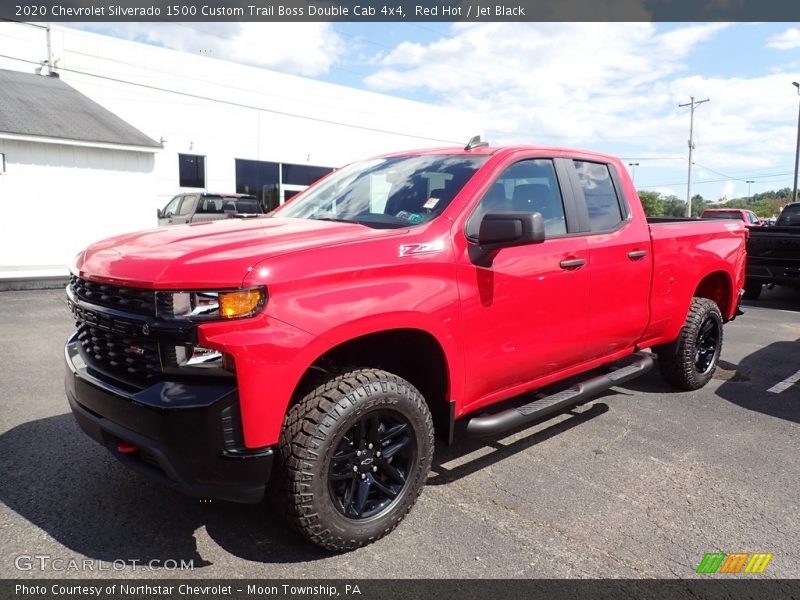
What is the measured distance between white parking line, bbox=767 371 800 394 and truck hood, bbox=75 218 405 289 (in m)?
4.48

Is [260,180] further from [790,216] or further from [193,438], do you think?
[193,438]

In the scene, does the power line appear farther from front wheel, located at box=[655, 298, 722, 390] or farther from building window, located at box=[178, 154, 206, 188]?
front wheel, located at box=[655, 298, 722, 390]

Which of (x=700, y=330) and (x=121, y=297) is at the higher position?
(x=121, y=297)

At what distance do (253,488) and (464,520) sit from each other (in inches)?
48.2

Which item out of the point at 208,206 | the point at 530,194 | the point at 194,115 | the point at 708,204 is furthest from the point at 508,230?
the point at 708,204

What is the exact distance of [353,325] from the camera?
270 cm

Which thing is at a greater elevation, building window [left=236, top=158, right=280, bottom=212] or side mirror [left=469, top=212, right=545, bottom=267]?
building window [left=236, top=158, right=280, bottom=212]

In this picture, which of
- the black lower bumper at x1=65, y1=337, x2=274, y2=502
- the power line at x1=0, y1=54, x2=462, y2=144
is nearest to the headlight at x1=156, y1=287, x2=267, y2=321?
the black lower bumper at x1=65, y1=337, x2=274, y2=502

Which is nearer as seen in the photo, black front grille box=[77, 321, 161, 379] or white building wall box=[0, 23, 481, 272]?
black front grille box=[77, 321, 161, 379]

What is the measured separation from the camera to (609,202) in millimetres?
4402

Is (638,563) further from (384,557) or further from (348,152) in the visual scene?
(348,152)

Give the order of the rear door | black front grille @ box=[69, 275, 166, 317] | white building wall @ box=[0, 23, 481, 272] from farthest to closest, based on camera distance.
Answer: white building wall @ box=[0, 23, 481, 272] → the rear door → black front grille @ box=[69, 275, 166, 317]

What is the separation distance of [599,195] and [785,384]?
3.12 m

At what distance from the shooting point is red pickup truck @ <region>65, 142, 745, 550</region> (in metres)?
2.45
